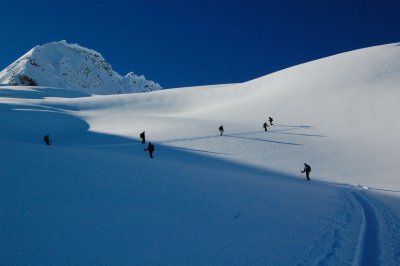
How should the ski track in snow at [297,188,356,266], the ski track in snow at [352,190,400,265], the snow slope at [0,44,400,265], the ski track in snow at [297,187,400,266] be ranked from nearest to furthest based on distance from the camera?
the snow slope at [0,44,400,265] → the ski track in snow at [297,188,356,266] → the ski track in snow at [297,187,400,266] → the ski track in snow at [352,190,400,265]

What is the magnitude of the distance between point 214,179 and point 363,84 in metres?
41.9

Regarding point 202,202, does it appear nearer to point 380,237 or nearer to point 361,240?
point 361,240

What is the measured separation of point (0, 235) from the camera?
4.98m

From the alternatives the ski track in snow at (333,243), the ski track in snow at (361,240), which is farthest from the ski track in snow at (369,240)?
the ski track in snow at (333,243)

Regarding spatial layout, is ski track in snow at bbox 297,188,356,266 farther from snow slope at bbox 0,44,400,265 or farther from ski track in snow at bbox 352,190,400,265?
ski track in snow at bbox 352,190,400,265

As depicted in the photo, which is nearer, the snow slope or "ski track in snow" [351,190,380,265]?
the snow slope

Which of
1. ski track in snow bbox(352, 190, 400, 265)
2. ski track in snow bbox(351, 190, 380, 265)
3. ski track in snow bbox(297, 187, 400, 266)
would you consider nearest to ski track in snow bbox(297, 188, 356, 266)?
ski track in snow bbox(297, 187, 400, 266)

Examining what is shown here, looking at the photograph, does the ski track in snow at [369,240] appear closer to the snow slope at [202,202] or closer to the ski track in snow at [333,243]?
the snow slope at [202,202]

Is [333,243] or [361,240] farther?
[361,240]

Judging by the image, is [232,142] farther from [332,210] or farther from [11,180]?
[11,180]

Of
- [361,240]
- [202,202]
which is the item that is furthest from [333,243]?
[202,202]

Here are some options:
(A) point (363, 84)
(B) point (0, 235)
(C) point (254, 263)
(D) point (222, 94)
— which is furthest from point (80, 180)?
(D) point (222, 94)

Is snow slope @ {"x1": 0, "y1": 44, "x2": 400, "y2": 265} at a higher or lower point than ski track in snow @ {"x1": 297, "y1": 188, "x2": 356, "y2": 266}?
higher

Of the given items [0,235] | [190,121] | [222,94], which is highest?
[222,94]
